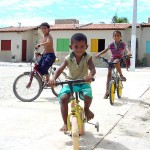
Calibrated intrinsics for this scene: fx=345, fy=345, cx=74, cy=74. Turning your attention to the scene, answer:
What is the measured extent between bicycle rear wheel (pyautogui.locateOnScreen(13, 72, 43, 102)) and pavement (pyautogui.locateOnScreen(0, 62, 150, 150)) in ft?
0.49

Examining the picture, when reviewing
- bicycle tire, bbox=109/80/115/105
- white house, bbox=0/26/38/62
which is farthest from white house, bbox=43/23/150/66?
bicycle tire, bbox=109/80/115/105

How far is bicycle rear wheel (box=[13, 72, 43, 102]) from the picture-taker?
25.1 feet

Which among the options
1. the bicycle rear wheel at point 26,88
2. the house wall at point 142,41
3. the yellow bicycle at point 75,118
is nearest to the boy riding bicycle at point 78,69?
the yellow bicycle at point 75,118

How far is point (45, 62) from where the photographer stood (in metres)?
7.79

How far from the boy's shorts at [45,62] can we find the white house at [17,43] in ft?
93.1

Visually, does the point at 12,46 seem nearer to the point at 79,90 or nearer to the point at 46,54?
the point at 46,54

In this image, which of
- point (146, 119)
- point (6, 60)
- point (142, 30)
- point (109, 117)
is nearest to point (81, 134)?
point (109, 117)

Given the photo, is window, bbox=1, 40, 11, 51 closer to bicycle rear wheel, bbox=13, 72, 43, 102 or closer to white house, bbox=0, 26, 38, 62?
white house, bbox=0, 26, 38, 62

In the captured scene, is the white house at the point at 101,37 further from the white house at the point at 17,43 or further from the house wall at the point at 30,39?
the white house at the point at 17,43

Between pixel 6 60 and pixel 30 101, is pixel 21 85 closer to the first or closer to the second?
pixel 30 101

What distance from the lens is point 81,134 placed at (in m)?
4.66

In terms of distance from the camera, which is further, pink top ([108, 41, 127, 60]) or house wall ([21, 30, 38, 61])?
house wall ([21, 30, 38, 61])

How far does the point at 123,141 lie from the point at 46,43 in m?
3.80

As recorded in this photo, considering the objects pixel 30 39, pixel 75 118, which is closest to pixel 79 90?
pixel 75 118
